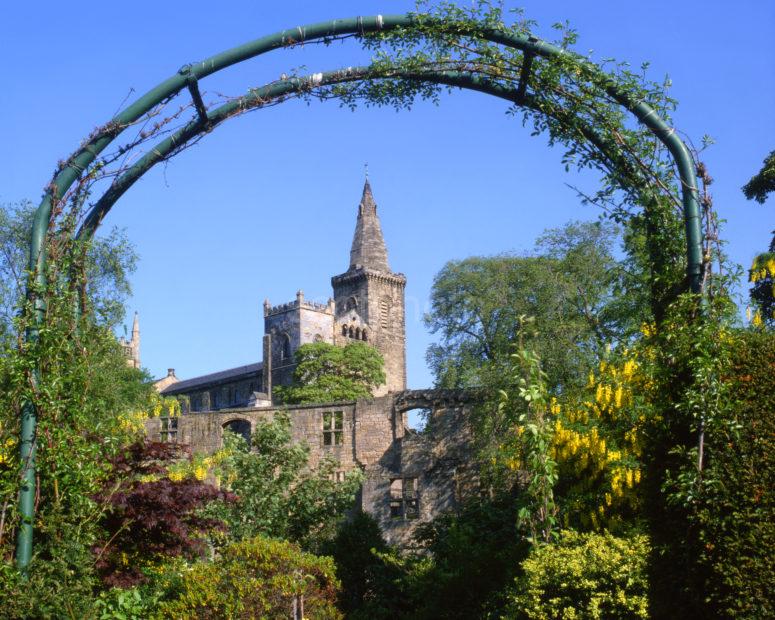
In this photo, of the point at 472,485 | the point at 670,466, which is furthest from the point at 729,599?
the point at 472,485

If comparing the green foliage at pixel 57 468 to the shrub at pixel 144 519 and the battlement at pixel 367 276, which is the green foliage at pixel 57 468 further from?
the battlement at pixel 367 276

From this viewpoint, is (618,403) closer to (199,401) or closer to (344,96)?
(344,96)

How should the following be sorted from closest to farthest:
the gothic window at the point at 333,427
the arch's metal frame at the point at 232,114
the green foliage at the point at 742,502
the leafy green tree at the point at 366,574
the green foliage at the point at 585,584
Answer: the green foliage at the point at 742,502 < the arch's metal frame at the point at 232,114 < the green foliage at the point at 585,584 < the leafy green tree at the point at 366,574 < the gothic window at the point at 333,427

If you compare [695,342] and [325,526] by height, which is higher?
[695,342]

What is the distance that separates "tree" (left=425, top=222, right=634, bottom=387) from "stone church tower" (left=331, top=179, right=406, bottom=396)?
37.7 m

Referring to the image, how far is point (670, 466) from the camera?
625cm

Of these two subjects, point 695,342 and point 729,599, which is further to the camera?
point 695,342

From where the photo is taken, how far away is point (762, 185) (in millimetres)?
26781

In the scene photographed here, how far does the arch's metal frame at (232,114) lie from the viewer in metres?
7.29

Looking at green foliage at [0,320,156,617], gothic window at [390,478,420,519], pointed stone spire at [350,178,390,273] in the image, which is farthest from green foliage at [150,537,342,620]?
pointed stone spire at [350,178,390,273]

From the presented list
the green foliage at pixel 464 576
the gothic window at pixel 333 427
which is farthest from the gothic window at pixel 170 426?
the green foliage at pixel 464 576

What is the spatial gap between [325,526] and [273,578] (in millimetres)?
9220

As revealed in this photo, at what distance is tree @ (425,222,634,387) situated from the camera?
32969mm

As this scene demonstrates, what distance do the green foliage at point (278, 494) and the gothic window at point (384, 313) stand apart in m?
67.3
